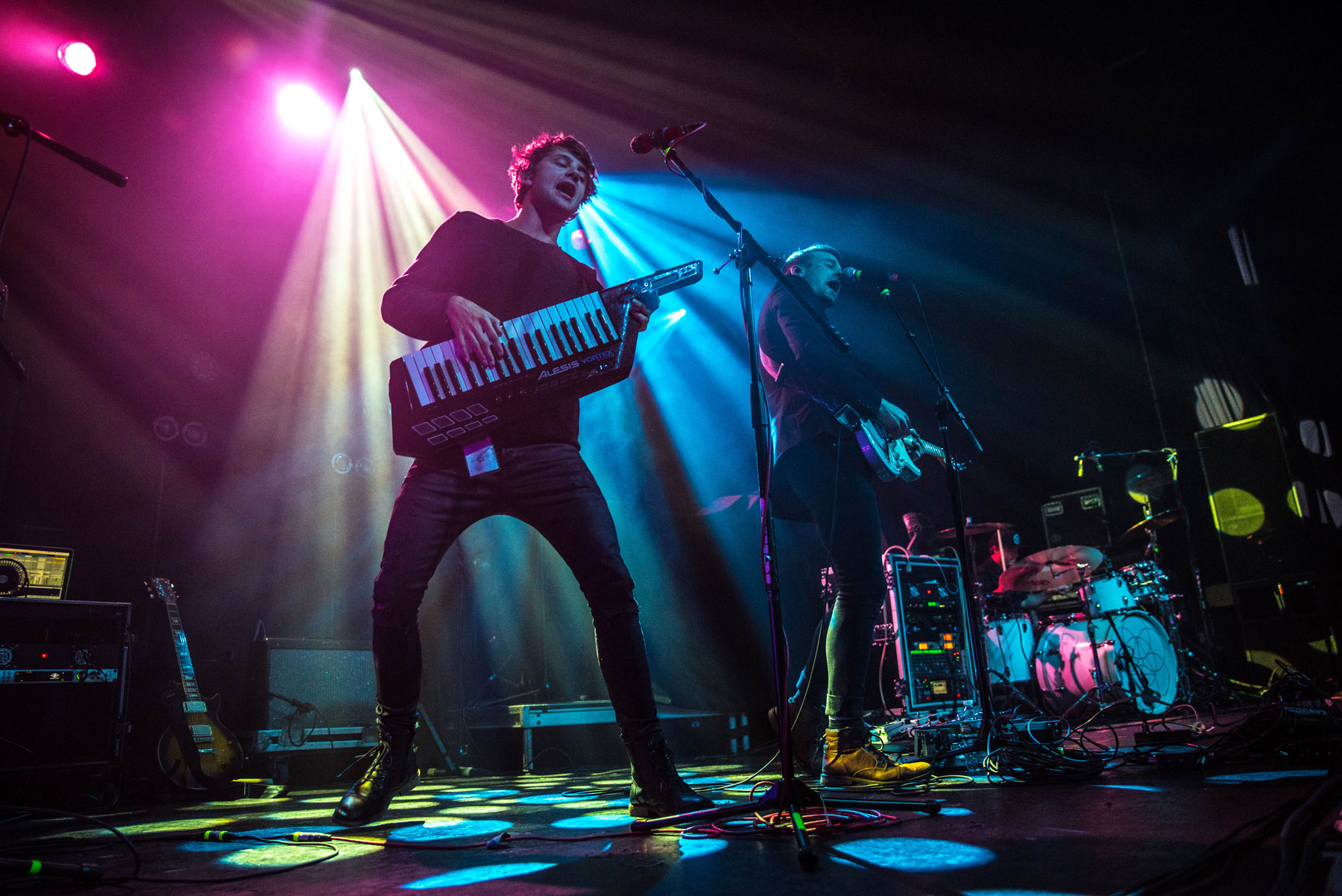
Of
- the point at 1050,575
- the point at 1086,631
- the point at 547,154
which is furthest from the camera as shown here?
the point at 1050,575

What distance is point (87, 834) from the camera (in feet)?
8.41

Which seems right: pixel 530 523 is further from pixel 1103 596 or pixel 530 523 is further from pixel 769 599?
pixel 1103 596

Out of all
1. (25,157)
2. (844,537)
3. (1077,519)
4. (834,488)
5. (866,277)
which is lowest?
(844,537)

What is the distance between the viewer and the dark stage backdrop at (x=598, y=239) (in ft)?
18.1

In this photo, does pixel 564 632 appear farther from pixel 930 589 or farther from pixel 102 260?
pixel 102 260

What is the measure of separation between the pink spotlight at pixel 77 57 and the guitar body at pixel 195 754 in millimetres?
4175

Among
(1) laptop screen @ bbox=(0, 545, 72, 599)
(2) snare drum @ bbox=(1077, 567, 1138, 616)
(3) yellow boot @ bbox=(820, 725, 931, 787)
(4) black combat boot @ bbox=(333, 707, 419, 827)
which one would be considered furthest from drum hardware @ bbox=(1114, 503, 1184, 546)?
(1) laptop screen @ bbox=(0, 545, 72, 599)

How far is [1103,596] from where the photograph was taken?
6289 mm

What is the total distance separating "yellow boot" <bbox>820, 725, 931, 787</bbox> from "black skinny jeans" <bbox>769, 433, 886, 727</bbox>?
0.19ft

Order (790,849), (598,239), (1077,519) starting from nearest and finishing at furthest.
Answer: (790,849), (598,239), (1077,519)

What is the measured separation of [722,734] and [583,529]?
12.7 ft

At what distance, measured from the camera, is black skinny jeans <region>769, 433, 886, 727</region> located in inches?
113

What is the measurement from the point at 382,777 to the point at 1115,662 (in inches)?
229

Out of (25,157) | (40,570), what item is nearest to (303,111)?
(25,157)
